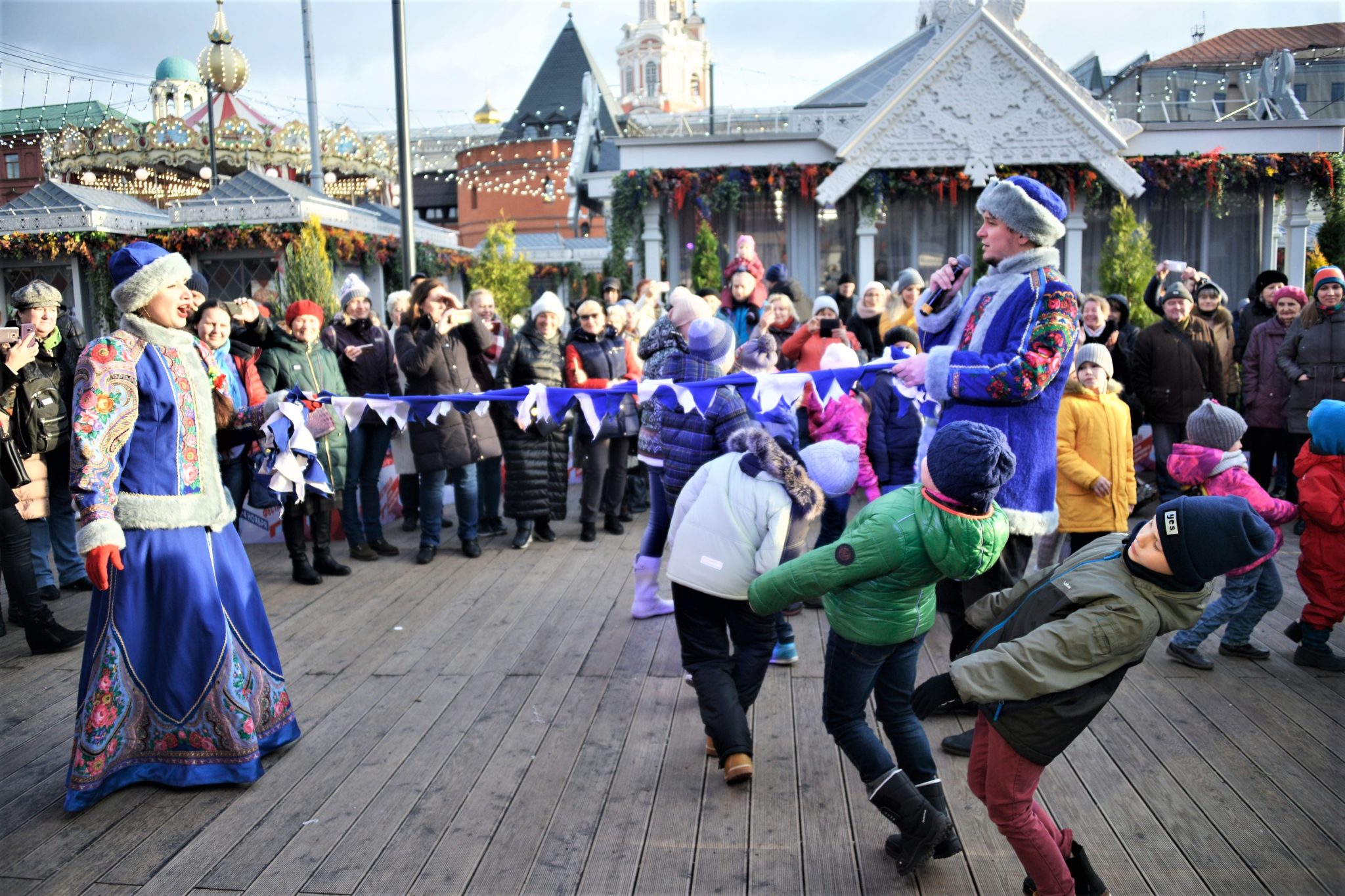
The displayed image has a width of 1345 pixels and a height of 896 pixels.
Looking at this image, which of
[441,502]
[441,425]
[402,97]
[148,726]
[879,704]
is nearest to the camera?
[879,704]

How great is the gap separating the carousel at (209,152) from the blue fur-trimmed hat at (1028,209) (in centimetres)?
2249

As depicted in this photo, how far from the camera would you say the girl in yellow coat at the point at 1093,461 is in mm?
5535

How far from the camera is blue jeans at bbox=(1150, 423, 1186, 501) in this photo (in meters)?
8.62

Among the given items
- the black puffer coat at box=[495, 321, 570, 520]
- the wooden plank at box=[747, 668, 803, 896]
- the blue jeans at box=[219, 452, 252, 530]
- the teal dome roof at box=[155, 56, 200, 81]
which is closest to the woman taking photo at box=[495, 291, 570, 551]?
the black puffer coat at box=[495, 321, 570, 520]

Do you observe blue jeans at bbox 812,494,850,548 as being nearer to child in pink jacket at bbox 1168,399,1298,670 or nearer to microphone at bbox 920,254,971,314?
microphone at bbox 920,254,971,314

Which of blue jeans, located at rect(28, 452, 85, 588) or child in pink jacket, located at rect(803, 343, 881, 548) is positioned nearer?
child in pink jacket, located at rect(803, 343, 881, 548)

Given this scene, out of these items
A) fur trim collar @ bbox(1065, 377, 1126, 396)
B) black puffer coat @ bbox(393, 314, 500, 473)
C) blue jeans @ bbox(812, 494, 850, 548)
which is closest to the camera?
fur trim collar @ bbox(1065, 377, 1126, 396)

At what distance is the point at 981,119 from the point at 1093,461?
11688 mm

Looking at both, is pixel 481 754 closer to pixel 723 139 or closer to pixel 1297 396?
pixel 1297 396

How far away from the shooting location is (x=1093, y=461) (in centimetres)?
563

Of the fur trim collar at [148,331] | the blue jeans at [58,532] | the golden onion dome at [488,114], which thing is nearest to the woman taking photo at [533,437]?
the blue jeans at [58,532]

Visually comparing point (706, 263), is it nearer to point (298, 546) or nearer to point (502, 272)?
point (298, 546)

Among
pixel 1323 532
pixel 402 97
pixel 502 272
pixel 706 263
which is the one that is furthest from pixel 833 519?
pixel 502 272

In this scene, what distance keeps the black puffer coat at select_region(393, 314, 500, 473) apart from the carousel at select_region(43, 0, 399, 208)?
18.1 meters
